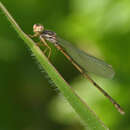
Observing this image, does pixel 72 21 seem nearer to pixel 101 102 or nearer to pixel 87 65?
pixel 87 65

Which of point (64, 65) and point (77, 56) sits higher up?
point (77, 56)

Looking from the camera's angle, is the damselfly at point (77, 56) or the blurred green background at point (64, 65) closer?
the damselfly at point (77, 56)

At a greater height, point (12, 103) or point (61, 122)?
point (12, 103)

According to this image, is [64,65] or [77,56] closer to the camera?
[77,56]

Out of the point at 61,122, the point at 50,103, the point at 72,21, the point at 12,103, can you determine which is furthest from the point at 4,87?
the point at 72,21

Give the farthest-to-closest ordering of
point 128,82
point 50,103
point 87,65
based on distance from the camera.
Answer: point 50,103 < point 128,82 < point 87,65

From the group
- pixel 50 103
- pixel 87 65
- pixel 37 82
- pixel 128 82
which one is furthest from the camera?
pixel 37 82

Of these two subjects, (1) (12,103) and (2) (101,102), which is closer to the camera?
(2) (101,102)

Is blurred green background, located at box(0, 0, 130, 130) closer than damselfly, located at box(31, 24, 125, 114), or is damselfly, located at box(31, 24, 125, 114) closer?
damselfly, located at box(31, 24, 125, 114)
